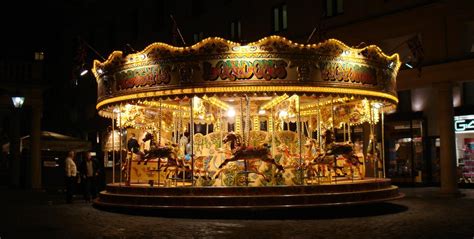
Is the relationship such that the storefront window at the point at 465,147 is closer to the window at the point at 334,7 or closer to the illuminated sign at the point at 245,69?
the window at the point at 334,7

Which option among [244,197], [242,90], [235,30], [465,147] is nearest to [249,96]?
[242,90]

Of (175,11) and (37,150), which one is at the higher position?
(175,11)

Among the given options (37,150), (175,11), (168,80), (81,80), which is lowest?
(37,150)

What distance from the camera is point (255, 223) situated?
542 inches

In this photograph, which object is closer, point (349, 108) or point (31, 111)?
point (349, 108)

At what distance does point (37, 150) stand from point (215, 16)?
14.2m

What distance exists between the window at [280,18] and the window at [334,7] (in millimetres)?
2848

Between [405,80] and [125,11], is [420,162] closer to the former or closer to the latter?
[405,80]

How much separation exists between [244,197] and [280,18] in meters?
18.4

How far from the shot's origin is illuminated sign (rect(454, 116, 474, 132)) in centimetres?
2741

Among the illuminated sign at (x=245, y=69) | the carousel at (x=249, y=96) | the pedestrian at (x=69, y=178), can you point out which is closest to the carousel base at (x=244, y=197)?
the carousel at (x=249, y=96)

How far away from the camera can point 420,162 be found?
29344 millimetres

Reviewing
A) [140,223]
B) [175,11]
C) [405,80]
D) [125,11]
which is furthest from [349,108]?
[125,11]

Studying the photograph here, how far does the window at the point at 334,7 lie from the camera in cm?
2849
